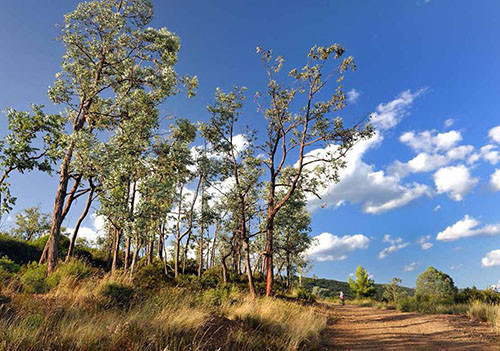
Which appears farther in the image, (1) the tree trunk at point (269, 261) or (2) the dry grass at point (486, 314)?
(1) the tree trunk at point (269, 261)

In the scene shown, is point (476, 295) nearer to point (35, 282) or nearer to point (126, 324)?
point (126, 324)

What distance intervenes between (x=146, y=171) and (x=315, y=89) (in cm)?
1176

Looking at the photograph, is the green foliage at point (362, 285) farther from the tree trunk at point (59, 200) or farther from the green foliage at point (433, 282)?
the tree trunk at point (59, 200)

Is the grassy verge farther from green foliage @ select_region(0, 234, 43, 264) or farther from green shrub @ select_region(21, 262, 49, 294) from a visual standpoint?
green foliage @ select_region(0, 234, 43, 264)

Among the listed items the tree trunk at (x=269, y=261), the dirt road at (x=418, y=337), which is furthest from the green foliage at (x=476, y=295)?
the tree trunk at (x=269, y=261)

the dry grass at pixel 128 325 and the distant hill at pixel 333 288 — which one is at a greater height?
the dry grass at pixel 128 325

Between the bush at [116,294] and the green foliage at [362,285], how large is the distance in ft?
216

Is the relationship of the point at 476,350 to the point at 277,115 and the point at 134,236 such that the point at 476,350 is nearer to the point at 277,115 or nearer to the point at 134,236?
the point at 134,236

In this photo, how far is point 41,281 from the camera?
10289mm

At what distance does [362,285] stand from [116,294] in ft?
226

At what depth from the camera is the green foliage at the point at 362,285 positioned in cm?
6475

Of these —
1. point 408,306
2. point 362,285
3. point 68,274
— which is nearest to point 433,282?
point 362,285

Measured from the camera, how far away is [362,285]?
219ft

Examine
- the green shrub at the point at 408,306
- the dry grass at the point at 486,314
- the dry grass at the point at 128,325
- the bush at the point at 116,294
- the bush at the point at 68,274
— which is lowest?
the green shrub at the point at 408,306
